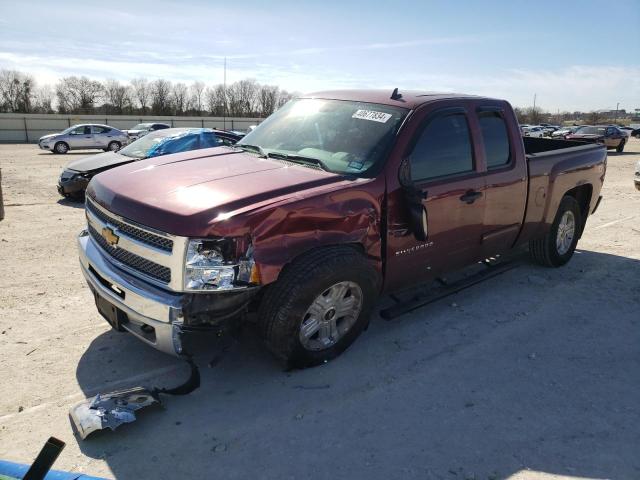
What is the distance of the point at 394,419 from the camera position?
10.4ft

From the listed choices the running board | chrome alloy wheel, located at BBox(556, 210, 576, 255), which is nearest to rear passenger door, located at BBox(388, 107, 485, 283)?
the running board

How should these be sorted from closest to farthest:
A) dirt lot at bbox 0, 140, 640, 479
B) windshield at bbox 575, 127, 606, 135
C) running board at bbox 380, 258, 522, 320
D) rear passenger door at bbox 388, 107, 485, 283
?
dirt lot at bbox 0, 140, 640, 479, rear passenger door at bbox 388, 107, 485, 283, running board at bbox 380, 258, 522, 320, windshield at bbox 575, 127, 606, 135

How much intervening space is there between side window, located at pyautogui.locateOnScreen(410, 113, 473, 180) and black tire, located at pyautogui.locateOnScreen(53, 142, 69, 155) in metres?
25.3

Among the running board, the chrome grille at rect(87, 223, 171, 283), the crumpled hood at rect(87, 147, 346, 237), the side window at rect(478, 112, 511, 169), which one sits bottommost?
the running board

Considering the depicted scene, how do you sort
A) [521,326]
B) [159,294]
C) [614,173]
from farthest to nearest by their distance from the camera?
[614,173]
[521,326]
[159,294]

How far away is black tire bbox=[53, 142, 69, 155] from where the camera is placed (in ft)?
82.6

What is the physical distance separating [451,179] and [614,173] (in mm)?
16557

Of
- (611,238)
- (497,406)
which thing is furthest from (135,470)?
(611,238)

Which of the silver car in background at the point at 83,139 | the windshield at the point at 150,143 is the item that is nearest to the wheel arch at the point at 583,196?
the windshield at the point at 150,143

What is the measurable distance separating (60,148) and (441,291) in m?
25.4

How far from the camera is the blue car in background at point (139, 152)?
9844mm

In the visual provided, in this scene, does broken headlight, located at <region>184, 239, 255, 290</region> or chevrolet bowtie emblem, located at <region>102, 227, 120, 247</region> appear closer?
broken headlight, located at <region>184, 239, 255, 290</region>

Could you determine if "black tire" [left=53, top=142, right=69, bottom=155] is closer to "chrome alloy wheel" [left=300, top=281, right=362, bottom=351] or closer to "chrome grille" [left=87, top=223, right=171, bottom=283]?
"chrome grille" [left=87, top=223, right=171, bottom=283]

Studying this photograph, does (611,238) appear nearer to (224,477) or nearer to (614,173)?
(224,477)
